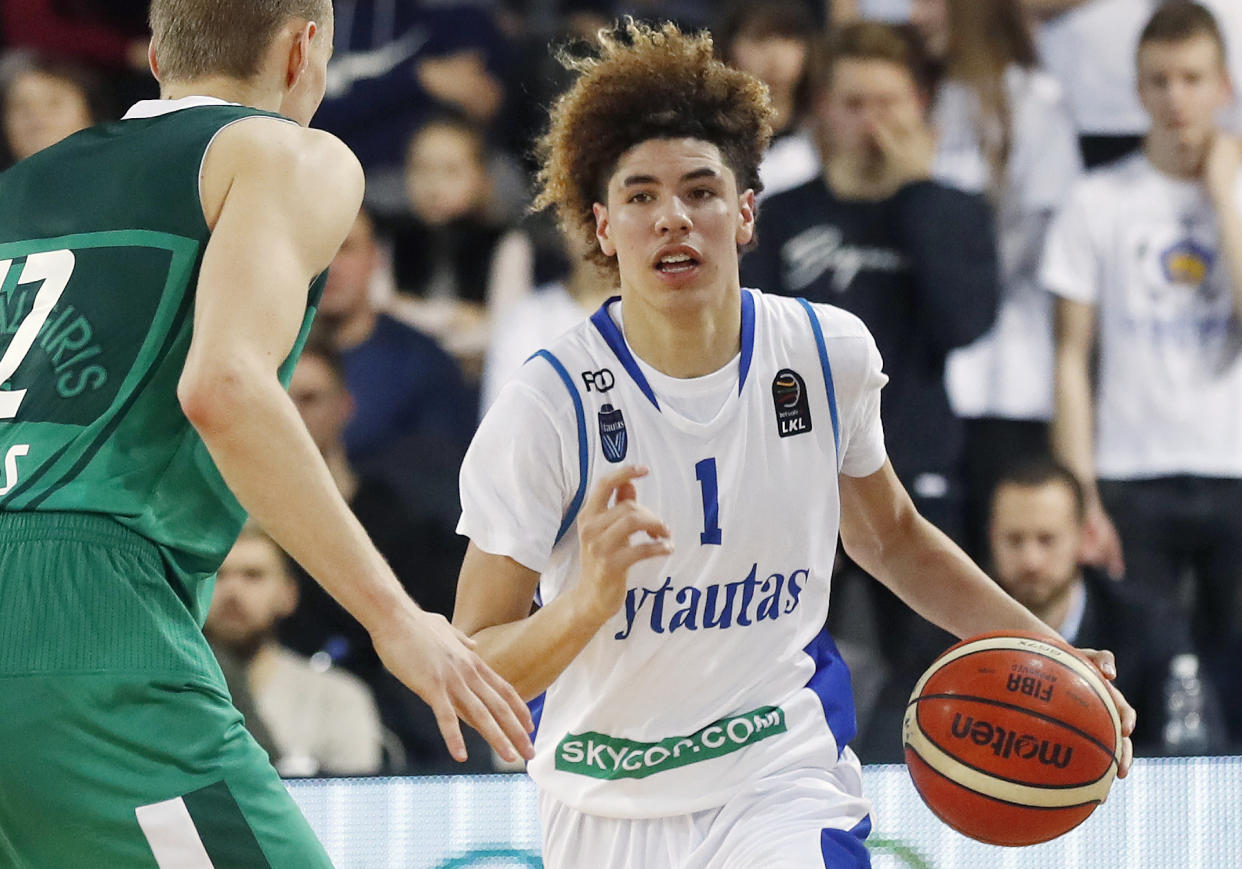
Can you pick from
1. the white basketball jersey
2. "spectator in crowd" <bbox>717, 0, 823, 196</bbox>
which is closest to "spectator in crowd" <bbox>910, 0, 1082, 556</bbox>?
"spectator in crowd" <bbox>717, 0, 823, 196</bbox>

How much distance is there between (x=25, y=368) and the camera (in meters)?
2.28

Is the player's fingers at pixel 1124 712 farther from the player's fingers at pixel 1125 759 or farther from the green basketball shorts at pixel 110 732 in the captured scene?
the green basketball shorts at pixel 110 732

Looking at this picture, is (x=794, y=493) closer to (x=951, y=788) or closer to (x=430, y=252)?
(x=951, y=788)

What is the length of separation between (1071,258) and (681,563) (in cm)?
380

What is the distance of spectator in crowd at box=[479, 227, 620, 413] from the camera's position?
625 cm

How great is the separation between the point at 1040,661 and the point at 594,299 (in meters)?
3.29

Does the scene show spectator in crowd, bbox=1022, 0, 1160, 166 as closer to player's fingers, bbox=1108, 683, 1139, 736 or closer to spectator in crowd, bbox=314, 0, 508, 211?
spectator in crowd, bbox=314, 0, 508, 211

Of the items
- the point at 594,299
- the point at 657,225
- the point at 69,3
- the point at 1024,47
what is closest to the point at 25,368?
the point at 657,225

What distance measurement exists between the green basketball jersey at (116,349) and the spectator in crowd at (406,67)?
4.41 meters

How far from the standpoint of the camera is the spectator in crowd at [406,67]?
22.0ft

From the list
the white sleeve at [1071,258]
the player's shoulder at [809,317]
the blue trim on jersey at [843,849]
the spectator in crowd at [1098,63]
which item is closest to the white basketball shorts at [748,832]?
the blue trim on jersey at [843,849]

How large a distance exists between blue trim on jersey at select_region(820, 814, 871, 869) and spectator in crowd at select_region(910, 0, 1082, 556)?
3304 millimetres

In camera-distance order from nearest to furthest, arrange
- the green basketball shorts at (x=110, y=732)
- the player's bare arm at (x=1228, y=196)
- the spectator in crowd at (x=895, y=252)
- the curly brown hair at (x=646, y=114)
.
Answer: the green basketball shorts at (x=110, y=732), the curly brown hair at (x=646, y=114), the spectator in crowd at (x=895, y=252), the player's bare arm at (x=1228, y=196)

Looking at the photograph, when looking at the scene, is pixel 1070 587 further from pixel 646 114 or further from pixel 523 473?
pixel 523 473
